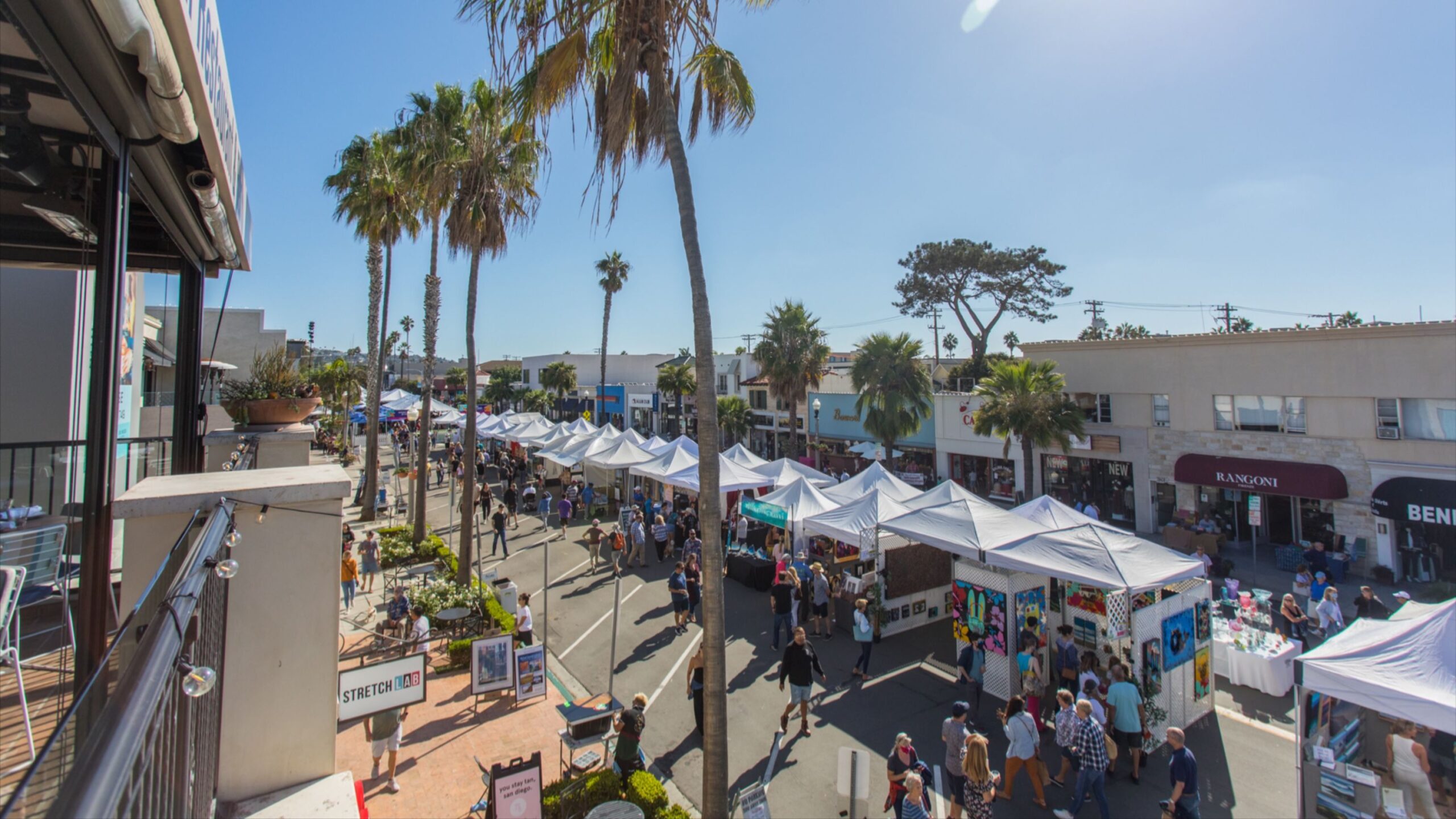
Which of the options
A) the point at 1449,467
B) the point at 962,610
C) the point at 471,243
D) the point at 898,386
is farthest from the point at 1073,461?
the point at 471,243

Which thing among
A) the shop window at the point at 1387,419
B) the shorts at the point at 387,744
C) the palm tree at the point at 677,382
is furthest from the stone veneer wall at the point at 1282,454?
the palm tree at the point at 677,382

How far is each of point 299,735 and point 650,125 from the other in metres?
7.05

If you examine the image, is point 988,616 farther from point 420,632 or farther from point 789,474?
point 420,632

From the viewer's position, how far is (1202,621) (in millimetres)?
10961

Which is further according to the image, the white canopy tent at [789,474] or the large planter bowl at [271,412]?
the white canopy tent at [789,474]

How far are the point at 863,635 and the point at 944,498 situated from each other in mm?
3830

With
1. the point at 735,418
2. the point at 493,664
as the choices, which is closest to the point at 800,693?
the point at 493,664

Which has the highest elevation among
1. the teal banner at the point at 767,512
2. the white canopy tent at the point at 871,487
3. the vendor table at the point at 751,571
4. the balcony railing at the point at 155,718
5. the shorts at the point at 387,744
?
the balcony railing at the point at 155,718

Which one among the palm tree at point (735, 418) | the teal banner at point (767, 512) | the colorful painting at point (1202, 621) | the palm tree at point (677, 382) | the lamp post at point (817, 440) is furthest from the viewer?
the palm tree at point (677, 382)

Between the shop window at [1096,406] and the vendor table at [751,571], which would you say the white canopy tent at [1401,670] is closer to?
the vendor table at [751,571]

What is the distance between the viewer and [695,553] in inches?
623

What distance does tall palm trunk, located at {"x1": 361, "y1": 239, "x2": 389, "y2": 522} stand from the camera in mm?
23062

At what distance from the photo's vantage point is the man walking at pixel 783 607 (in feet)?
41.4

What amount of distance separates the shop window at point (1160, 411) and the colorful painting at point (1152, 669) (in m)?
18.8
